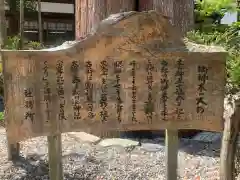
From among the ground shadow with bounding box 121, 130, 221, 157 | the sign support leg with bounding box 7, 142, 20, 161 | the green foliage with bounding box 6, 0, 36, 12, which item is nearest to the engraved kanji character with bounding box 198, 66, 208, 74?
the ground shadow with bounding box 121, 130, 221, 157

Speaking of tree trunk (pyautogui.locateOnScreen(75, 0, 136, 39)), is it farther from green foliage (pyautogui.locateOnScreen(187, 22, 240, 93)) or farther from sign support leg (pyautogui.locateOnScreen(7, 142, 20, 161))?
green foliage (pyautogui.locateOnScreen(187, 22, 240, 93))

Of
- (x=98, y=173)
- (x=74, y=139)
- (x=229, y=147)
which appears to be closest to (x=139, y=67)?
(x=229, y=147)

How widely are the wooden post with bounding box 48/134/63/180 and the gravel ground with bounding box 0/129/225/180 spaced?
3.46ft

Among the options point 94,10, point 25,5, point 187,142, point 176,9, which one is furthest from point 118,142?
point 25,5

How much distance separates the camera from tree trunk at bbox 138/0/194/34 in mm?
5270

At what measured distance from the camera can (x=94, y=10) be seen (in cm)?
509

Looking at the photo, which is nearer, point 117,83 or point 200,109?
point 117,83

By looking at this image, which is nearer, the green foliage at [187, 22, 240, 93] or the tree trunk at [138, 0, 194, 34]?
the green foliage at [187, 22, 240, 93]

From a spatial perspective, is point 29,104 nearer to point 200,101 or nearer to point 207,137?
point 200,101

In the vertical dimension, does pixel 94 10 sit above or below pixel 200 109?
above

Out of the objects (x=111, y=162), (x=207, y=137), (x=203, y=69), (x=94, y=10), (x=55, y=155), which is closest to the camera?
(x=203, y=69)

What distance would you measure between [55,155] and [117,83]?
801mm

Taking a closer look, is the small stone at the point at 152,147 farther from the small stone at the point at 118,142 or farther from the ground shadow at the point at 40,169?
the ground shadow at the point at 40,169

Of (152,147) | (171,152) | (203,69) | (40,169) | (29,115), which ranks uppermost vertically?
(203,69)
